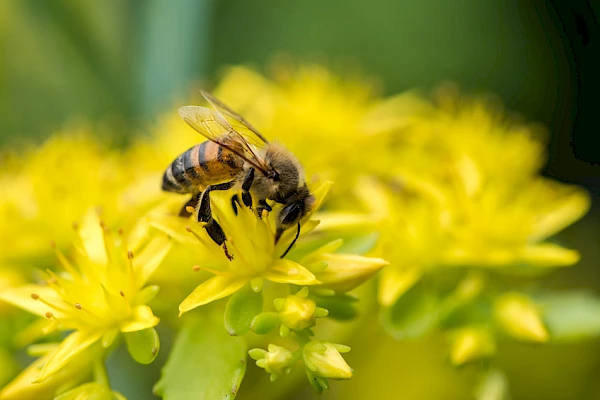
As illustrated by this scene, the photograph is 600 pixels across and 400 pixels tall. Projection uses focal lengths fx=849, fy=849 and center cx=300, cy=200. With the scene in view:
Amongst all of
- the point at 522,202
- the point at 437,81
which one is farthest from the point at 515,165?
the point at 437,81

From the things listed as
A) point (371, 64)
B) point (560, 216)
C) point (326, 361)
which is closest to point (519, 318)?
point (560, 216)

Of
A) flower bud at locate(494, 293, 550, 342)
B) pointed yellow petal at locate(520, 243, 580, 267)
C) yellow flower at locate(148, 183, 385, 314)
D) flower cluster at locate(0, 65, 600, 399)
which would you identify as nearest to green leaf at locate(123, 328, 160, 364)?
flower cluster at locate(0, 65, 600, 399)

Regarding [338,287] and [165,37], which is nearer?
[338,287]

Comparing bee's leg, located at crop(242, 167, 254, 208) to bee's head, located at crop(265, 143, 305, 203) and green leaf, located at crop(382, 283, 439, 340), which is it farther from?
green leaf, located at crop(382, 283, 439, 340)

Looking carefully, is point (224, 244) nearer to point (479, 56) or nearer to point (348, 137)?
point (348, 137)

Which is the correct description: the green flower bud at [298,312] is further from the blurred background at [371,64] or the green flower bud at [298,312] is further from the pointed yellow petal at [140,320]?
the blurred background at [371,64]

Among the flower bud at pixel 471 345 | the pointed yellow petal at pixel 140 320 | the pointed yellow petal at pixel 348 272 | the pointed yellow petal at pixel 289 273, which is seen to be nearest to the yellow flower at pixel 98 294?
the pointed yellow petal at pixel 140 320
